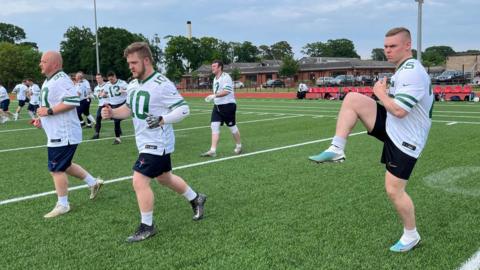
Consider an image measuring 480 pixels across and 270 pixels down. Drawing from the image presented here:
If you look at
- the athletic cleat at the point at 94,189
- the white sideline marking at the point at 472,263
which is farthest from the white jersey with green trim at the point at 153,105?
the white sideline marking at the point at 472,263

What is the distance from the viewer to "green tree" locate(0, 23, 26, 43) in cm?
10938

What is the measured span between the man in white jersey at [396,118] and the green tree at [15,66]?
83.3 meters

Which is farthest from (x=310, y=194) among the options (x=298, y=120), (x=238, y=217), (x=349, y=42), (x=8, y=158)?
(x=349, y=42)

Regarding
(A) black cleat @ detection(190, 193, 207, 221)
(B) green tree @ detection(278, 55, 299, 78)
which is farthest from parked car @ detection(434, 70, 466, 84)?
(A) black cleat @ detection(190, 193, 207, 221)

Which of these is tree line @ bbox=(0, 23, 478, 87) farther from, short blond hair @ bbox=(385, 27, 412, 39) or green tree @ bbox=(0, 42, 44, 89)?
short blond hair @ bbox=(385, 27, 412, 39)

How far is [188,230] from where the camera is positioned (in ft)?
15.4

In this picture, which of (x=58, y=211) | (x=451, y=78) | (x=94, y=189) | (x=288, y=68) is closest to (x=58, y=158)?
(x=58, y=211)

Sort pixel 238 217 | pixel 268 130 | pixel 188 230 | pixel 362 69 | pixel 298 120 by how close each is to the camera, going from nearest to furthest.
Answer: pixel 188 230
pixel 238 217
pixel 268 130
pixel 298 120
pixel 362 69

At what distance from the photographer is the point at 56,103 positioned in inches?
213

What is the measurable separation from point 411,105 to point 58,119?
3.94 m

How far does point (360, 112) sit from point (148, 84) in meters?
1.99

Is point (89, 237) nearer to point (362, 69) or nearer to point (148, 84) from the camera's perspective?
point (148, 84)

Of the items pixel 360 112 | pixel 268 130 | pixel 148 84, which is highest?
pixel 148 84

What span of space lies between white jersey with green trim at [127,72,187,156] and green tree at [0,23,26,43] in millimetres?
119546
